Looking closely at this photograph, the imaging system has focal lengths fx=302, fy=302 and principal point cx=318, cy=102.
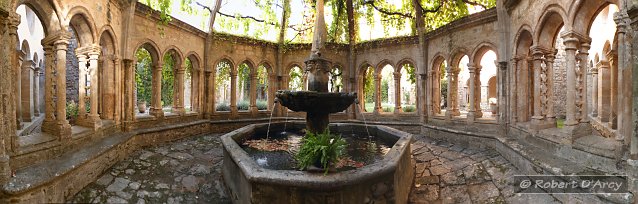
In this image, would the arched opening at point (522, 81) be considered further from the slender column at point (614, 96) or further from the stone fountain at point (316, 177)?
the stone fountain at point (316, 177)

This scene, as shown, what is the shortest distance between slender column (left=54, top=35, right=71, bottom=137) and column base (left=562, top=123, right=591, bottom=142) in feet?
25.0

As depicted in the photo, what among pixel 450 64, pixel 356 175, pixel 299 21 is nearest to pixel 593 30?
pixel 450 64

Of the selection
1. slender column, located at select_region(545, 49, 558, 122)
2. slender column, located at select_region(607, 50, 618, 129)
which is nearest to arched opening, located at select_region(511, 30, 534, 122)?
slender column, located at select_region(545, 49, 558, 122)

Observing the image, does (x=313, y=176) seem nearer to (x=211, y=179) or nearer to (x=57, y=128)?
(x=211, y=179)

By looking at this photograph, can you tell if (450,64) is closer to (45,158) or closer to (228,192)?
(228,192)

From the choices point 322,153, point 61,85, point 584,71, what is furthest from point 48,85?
point 584,71

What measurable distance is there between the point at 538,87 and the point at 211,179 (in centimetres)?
630

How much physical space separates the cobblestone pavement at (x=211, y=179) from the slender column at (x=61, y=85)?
0.90m

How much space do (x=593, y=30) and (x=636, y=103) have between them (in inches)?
345

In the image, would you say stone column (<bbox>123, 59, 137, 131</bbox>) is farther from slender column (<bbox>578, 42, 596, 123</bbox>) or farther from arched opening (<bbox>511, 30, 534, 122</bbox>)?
slender column (<bbox>578, 42, 596, 123</bbox>)

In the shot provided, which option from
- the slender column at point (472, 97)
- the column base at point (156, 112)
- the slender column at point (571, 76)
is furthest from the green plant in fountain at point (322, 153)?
the column base at point (156, 112)

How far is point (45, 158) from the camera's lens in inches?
163

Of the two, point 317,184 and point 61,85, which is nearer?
point 317,184

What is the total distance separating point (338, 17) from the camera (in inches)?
450
